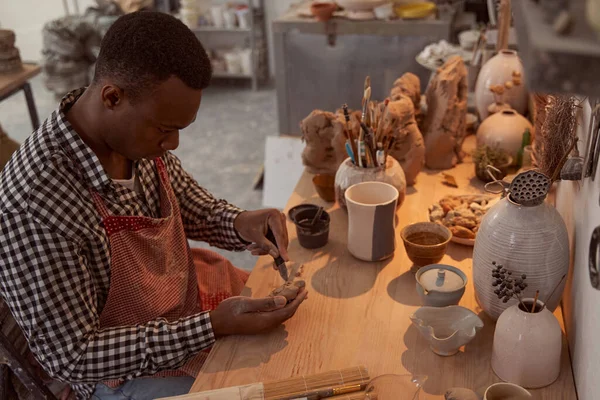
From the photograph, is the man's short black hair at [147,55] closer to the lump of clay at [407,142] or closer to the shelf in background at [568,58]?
the lump of clay at [407,142]

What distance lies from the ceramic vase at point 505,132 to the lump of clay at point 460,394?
93cm

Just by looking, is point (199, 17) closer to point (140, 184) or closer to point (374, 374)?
point (140, 184)

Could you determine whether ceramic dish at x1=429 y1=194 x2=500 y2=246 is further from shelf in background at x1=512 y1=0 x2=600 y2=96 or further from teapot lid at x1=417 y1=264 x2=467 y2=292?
shelf in background at x1=512 y1=0 x2=600 y2=96

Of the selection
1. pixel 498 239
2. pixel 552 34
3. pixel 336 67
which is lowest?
pixel 336 67

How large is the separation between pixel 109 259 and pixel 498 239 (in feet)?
2.57

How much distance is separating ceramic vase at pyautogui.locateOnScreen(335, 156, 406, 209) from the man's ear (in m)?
0.61

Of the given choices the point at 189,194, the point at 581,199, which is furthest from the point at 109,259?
the point at 581,199

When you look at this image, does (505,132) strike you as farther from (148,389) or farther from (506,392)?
(148,389)

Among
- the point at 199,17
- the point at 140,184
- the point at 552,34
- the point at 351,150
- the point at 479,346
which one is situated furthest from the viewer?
the point at 199,17

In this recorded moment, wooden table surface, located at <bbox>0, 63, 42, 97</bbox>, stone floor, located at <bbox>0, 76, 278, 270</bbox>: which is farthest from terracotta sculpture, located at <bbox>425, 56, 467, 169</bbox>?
wooden table surface, located at <bbox>0, 63, 42, 97</bbox>

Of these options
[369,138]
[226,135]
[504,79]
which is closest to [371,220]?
[369,138]

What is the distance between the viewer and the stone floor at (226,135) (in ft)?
12.8

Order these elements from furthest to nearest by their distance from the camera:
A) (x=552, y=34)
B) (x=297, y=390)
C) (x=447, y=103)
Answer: (x=447, y=103) < (x=297, y=390) < (x=552, y=34)

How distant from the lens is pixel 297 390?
3.43 ft
